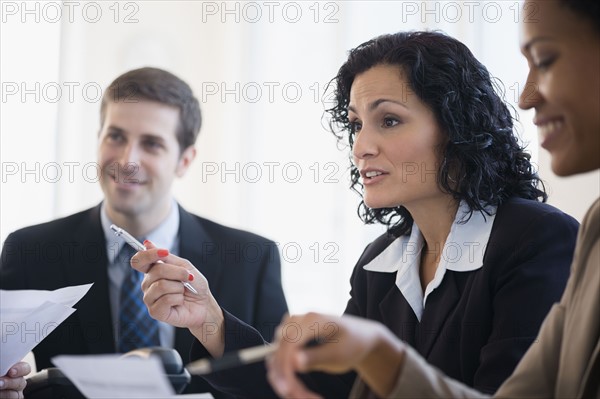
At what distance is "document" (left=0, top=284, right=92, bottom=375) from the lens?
4.50 ft

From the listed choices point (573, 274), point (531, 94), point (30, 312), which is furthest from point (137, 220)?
point (573, 274)

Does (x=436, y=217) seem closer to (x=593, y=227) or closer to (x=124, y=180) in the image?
(x=593, y=227)

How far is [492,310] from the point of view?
162 cm

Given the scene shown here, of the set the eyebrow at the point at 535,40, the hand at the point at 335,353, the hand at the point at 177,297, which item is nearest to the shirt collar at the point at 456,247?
the hand at the point at 177,297

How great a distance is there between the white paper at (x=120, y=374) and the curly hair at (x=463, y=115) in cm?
106

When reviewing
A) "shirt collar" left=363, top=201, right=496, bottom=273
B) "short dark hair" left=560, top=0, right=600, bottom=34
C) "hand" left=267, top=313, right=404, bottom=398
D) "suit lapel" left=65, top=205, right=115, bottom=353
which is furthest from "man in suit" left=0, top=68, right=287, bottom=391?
"short dark hair" left=560, top=0, right=600, bottom=34

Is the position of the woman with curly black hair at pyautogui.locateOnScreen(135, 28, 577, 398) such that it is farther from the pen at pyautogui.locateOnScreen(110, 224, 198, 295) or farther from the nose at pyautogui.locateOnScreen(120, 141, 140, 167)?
the nose at pyautogui.locateOnScreen(120, 141, 140, 167)

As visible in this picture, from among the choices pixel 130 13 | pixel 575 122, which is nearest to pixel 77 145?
pixel 130 13

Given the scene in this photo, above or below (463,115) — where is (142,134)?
below

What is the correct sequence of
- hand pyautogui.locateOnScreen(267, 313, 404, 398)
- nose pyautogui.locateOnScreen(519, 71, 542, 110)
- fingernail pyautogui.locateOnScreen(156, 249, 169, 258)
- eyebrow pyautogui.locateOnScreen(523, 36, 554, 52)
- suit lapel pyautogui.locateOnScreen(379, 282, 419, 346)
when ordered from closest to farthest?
Result: hand pyautogui.locateOnScreen(267, 313, 404, 398) < eyebrow pyautogui.locateOnScreen(523, 36, 554, 52) < nose pyautogui.locateOnScreen(519, 71, 542, 110) < fingernail pyautogui.locateOnScreen(156, 249, 169, 258) < suit lapel pyautogui.locateOnScreen(379, 282, 419, 346)

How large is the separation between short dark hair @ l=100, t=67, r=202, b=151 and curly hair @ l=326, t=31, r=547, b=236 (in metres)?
0.89

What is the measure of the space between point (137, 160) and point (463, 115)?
3.90 feet

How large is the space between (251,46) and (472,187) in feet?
7.44

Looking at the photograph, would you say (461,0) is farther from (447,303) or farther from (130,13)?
(447,303)
